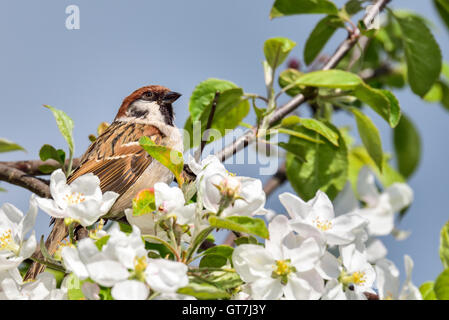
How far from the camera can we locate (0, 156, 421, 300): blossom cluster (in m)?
1.45

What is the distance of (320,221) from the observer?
1787 millimetres

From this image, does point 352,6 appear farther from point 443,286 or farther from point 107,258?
point 107,258

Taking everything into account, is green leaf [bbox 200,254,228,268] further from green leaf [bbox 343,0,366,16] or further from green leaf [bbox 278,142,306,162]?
green leaf [bbox 343,0,366,16]

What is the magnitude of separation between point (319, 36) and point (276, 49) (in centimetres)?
72

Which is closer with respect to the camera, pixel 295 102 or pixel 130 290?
pixel 130 290

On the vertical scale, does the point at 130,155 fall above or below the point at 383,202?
above

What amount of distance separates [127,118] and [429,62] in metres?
2.16

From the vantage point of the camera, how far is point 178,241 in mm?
1701

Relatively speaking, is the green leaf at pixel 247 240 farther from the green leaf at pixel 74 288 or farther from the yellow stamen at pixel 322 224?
the green leaf at pixel 74 288

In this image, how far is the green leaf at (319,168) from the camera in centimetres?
297

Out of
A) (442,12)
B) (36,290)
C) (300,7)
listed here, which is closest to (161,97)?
(300,7)

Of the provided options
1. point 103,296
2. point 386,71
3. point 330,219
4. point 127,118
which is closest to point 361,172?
point 386,71
